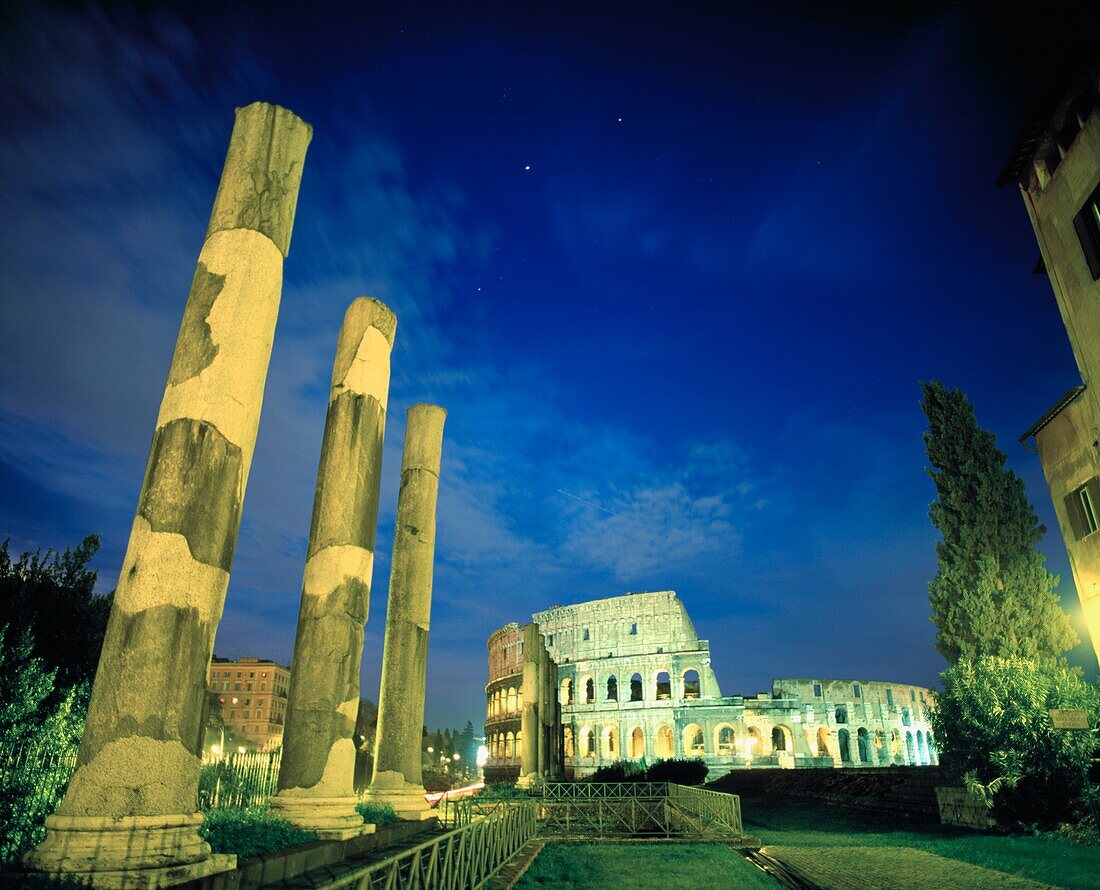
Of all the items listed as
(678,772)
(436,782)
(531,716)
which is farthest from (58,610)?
(436,782)

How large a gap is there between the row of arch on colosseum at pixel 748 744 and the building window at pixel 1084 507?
34660 mm

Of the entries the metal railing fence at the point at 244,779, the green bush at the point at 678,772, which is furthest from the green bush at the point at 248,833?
the green bush at the point at 678,772

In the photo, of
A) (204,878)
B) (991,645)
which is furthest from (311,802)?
(991,645)

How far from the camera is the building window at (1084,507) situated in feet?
48.8

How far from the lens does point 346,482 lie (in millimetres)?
8930

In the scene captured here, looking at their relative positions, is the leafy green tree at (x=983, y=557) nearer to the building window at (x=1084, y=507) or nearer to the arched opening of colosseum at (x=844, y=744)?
the building window at (x=1084, y=507)

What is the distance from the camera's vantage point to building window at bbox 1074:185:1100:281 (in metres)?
13.7

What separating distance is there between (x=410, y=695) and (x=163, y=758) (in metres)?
6.87

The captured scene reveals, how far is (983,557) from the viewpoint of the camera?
18156mm

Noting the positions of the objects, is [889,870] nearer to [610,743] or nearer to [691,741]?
[691,741]

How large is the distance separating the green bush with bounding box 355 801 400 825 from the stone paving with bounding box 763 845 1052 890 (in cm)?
600

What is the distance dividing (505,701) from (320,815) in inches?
1944

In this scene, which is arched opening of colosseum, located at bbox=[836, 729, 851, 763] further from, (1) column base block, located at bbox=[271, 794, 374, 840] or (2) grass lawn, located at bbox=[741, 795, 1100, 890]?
(1) column base block, located at bbox=[271, 794, 374, 840]

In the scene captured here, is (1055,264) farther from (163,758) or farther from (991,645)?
(163,758)
